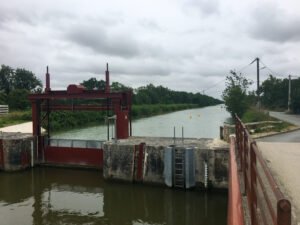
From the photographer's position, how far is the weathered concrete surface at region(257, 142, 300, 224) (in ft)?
18.4

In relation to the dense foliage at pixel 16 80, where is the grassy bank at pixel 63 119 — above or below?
below

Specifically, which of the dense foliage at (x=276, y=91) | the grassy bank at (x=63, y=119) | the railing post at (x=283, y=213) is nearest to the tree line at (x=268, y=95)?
the dense foliage at (x=276, y=91)

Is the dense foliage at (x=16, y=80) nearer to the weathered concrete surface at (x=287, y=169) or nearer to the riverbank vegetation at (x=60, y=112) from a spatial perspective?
the riverbank vegetation at (x=60, y=112)

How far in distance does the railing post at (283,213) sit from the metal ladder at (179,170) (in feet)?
43.0

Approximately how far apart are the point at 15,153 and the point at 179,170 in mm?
9582

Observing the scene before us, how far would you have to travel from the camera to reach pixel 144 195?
14695 millimetres

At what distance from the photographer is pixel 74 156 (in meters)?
19.6

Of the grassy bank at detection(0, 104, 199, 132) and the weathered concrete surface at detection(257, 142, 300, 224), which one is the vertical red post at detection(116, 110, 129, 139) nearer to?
the weathered concrete surface at detection(257, 142, 300, 224)

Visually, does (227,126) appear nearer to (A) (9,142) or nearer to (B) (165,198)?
(B) (165,198)

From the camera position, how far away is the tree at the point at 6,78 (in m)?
75.9

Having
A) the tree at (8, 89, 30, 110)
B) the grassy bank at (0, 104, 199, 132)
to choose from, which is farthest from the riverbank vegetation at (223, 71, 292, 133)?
the tree at (8, 89, 30, 110)

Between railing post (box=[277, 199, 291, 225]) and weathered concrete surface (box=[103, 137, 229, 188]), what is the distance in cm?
1304

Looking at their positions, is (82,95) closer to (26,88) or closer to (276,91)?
(276,91)

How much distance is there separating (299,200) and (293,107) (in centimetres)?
4576
